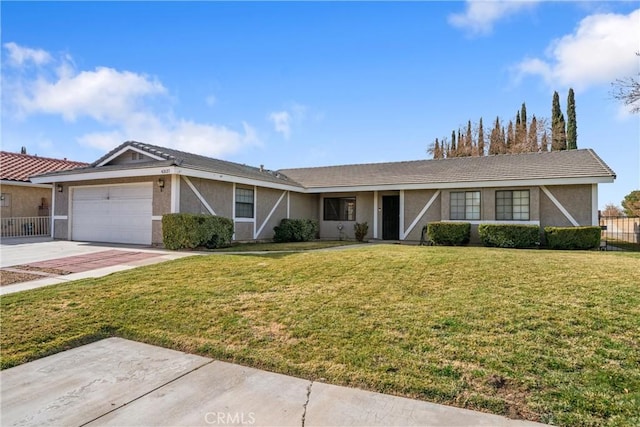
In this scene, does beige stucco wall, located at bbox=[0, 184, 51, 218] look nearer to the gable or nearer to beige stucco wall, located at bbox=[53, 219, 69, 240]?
beige stucco wall, located at bbox=[53, 219, 69, 240]

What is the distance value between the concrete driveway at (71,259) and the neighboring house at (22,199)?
5.88 m

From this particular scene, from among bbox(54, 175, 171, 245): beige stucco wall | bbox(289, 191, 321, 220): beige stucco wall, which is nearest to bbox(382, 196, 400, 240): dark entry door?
bbox(289, 191, 321, 220): beige stucco wall

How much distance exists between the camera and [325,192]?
1942 centimetres

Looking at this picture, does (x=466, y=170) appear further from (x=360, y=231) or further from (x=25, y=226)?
(x=25, y=226)

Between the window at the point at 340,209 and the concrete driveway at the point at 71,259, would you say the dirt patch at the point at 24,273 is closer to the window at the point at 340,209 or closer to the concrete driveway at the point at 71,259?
the concrete driveway at the point at 71,259

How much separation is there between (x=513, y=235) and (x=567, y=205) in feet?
8.76

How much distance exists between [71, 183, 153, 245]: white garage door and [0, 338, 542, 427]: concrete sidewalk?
34.4 feet

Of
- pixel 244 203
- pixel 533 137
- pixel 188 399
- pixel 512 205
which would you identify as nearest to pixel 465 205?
pixel 512 205

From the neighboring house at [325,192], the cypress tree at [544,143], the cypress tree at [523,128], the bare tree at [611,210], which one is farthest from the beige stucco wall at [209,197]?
the cypress tree at [544,143]

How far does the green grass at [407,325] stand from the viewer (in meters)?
3.26

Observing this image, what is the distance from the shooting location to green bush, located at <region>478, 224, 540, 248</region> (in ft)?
44.9

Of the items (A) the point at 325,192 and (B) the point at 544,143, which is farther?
(B) the point at 544,143

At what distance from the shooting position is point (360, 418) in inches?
111

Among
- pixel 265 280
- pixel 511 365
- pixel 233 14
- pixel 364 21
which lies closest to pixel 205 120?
pixel 233 14
